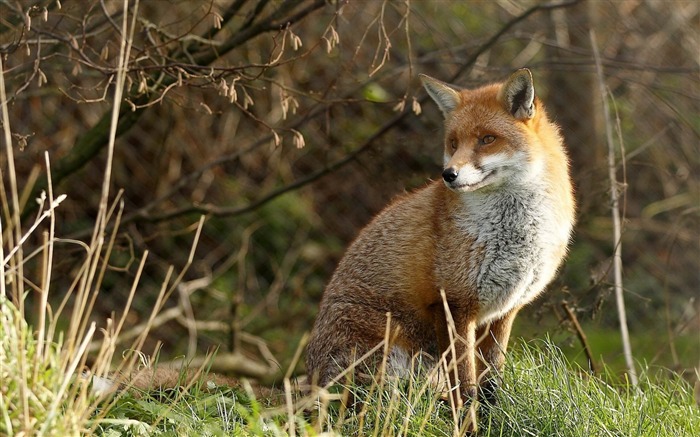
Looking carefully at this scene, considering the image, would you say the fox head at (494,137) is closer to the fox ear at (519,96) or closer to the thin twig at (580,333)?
the fox ear at (519,96)

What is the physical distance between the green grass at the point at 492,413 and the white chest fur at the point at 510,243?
1.08 ft

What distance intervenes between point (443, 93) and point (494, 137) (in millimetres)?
481

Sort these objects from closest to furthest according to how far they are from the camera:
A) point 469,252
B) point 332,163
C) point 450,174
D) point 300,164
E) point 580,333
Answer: point 450,174, point 469,252, point 580,333, point 332,163, point 300,164

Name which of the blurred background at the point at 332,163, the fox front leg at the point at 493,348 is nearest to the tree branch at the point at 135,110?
the blurred background at the point at 332,163

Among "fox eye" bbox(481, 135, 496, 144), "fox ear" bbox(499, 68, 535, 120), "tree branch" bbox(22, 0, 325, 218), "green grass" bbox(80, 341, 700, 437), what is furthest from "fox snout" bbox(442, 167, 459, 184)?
"tree branch" bbox(22, 0, 325, 218)

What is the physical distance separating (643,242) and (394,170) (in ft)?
11.8

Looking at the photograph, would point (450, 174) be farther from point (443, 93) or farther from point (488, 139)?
point (443, 93)

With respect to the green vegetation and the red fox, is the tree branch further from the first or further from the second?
the red fox

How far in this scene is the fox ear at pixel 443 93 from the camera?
16.5ft

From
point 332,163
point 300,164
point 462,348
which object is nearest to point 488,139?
point 462,348

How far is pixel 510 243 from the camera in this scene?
473cm

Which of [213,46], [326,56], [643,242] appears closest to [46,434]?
[213,46]

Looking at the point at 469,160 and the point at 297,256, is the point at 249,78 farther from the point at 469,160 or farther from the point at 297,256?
the point at 297,256

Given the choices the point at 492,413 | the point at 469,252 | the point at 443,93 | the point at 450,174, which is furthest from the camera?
the point at 443,93
